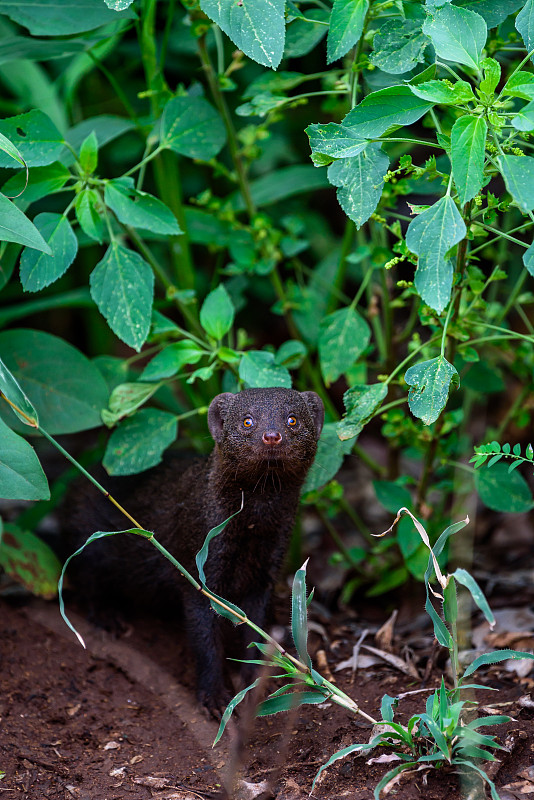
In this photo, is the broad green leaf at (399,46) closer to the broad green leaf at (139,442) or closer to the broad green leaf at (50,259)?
the broad green leaf at (50,259)

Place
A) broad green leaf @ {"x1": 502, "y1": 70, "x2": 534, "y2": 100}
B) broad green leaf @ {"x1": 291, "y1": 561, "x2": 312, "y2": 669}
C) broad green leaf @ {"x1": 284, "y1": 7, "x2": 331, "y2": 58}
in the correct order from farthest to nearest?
1. broad green leaf @ {"x1": 284, "y1": 7, "x2": 331, "y2": 58}
2. broad green leaf @ {"x1": 291, "y1": 561, "x2": 312, "y2": 669}
3. broad green leaf @ {"x1": 502, "y1": 70, "x2": 534, "y2": 100}

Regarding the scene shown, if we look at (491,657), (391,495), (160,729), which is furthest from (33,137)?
(491,657)

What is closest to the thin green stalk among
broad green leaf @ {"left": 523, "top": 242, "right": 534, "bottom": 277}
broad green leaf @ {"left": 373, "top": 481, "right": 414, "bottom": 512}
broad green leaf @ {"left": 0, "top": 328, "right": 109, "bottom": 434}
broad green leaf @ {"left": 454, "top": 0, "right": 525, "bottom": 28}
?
broad green leaf @ {"left": 0, "top": 328, "right": 109, "bottom": 434}

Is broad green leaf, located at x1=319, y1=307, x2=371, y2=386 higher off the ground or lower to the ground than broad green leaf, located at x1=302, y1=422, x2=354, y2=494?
higher

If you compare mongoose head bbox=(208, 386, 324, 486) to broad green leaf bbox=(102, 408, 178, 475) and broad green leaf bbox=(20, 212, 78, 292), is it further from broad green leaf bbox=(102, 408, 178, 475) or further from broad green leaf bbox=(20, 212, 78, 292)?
broad green leaf bbox=(20, 212, 78, 292)

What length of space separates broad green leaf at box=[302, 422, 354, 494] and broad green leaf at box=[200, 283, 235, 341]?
0.65 m

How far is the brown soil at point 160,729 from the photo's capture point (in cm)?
262

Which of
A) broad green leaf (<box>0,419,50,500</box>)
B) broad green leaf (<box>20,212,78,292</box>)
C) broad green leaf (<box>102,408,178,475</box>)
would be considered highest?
broad green leaf (<box>20,212,78,292</box>)

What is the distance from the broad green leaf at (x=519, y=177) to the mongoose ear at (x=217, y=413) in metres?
1.52

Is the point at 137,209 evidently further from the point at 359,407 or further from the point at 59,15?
the point at 359,407

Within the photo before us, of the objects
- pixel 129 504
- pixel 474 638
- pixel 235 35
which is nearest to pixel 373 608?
pixel 474 638

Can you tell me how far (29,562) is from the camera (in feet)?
13.0

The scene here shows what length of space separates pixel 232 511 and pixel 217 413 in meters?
0.41

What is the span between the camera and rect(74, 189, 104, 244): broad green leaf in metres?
3.25
